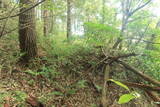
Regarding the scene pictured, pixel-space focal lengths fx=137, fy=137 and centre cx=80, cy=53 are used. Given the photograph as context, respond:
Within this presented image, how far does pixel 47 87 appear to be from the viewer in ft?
11.5

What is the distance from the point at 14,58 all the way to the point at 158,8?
5.63m

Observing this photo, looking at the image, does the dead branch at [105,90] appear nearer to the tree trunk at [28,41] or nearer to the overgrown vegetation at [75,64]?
the overgrown vegetation at [75,64]

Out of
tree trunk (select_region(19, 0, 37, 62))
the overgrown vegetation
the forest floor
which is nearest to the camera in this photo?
the forest floor

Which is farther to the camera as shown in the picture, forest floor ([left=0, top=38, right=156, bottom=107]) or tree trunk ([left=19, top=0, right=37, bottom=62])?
tree trunk ([left=19, top=0, right=37, bottom=62])

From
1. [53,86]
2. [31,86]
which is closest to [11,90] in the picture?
[31,86]

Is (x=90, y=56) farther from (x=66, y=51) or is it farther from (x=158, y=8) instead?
(x=158, y=8)

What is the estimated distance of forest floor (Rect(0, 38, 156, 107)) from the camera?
9.55ft

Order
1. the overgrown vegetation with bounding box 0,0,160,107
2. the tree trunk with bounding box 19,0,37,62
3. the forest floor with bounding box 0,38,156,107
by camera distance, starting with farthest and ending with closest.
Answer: the tree trunk with bounding box 19,0,37,62 → the overgrown vegetation with bounding box 0,0,160,107 → the forest floor with bounding box 0,38,156,107

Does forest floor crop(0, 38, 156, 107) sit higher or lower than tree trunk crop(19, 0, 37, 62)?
lower

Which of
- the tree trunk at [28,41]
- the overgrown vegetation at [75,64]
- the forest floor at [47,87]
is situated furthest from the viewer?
the tree trunk at [28,41]

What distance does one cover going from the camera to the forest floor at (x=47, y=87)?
2.91 m

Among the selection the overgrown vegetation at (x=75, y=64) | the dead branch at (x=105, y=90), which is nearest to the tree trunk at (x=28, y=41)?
the overgrown vegetation at (x=75, y=64)

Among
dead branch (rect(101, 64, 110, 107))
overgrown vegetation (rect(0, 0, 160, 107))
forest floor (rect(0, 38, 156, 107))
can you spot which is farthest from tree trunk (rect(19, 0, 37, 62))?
dead branch (rect(101, 64, 110, 107))

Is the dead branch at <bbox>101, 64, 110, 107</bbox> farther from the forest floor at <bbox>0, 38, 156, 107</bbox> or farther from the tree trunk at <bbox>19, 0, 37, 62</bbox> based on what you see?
the tree trunk at <bbox>19, 0, 37, 62</bbox>
